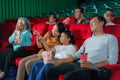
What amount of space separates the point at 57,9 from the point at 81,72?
6.53 meters

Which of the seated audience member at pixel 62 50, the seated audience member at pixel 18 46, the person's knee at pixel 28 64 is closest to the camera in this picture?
the seated audience member at pixel 62 50

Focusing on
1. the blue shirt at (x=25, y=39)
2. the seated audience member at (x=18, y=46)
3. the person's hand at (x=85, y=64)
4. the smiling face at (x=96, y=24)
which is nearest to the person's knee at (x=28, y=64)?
the seated audience member at (x=18, y=46)

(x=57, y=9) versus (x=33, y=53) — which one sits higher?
(x=57, y=9)

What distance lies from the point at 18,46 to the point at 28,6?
13.1 ft

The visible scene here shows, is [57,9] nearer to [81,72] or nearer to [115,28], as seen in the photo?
[115,28]

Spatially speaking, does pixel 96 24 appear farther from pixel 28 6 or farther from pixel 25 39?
pixel 28 6

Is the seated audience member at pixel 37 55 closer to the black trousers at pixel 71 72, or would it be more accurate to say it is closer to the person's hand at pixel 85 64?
the black trousers at pixel 71 72

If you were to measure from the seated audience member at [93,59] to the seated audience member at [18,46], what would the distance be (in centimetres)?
102

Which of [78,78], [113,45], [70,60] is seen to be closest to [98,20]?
[113,45]

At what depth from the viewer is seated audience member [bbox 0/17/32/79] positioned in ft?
13.7

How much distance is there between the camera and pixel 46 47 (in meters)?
3.93

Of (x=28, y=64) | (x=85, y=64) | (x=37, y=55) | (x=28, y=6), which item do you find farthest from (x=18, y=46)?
(x=28, y=6)

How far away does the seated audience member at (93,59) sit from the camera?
286cm

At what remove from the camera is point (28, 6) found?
8.19m
